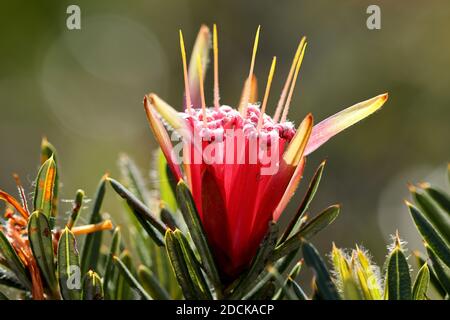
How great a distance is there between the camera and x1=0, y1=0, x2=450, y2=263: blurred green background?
9.82 ft

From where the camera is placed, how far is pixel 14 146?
3.47m

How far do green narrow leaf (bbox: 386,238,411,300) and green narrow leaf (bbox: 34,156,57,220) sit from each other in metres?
0.37

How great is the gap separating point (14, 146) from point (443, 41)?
7.32 ft

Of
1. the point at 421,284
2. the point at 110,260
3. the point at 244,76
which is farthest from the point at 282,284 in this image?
the point at 244,76

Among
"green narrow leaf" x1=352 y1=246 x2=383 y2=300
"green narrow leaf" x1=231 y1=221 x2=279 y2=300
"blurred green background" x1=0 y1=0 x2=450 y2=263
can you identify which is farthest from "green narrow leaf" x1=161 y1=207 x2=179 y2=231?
"blurred green background" x1=0 y1=0 x2=450 y2=263

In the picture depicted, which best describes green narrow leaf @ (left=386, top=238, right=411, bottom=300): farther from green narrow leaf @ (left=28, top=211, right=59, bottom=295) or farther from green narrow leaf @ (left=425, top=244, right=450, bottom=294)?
green narrow leaf @ (left=28, top=211, right=59, bottom=295)

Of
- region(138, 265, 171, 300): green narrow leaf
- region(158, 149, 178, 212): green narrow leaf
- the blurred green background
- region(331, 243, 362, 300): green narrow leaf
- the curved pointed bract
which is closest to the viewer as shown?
region(331, 243, 362, 300): green narrow leaf

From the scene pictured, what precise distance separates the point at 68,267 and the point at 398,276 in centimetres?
35

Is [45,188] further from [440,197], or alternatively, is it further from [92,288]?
[440,197]

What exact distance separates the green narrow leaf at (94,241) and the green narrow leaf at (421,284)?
400 mm

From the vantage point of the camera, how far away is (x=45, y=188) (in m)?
0.73
